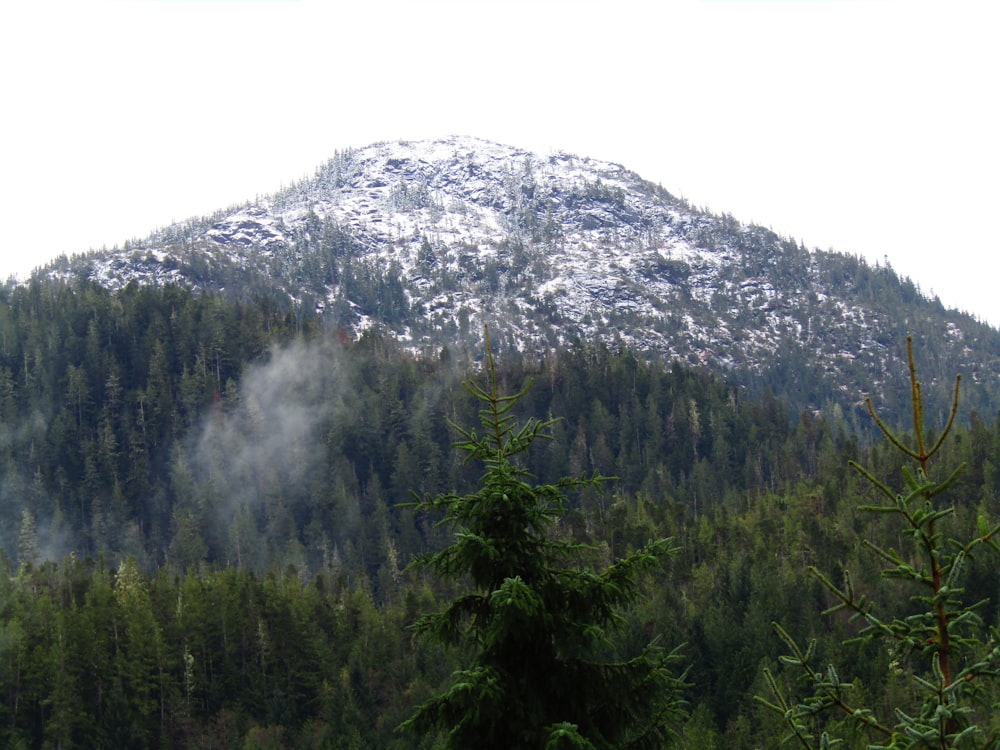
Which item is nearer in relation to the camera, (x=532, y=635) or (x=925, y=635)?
(x=925, y=635)

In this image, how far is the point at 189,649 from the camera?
140875 mm

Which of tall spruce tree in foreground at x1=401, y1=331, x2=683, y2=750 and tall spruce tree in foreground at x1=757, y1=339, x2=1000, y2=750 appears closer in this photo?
tall spruce tree in foreground at x1=757, y1=339, x2=1000, y2=750

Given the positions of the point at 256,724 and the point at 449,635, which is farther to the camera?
the point at 256,724

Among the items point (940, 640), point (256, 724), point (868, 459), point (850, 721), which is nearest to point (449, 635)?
point (850, 721)

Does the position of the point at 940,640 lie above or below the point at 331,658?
above

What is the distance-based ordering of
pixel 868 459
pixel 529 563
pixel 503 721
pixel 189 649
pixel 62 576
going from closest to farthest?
pixel 503 721 < pixel 529 563 < pixel 189 649 < pixel 62 576 < pixel 868 459

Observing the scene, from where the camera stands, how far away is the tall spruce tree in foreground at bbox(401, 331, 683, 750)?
14.9m

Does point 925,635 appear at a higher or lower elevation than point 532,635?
higher

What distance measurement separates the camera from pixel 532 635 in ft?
50.7

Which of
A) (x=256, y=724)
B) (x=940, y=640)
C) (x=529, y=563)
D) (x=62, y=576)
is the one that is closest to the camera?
(x=940, y=640)

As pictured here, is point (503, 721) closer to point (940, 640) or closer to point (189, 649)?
point (940, 640)

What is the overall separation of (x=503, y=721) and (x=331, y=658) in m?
138

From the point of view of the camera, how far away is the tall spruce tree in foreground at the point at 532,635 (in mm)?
14891

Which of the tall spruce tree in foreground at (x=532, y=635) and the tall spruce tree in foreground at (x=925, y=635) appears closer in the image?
the tall spruce tree in foreground at (x=925, y=635)
